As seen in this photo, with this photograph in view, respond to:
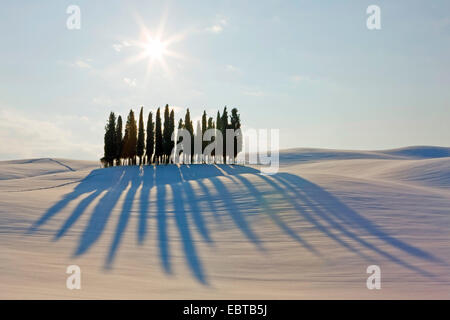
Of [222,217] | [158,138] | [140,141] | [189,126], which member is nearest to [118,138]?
[140,141]

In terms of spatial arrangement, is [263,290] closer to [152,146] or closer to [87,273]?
[87,273]

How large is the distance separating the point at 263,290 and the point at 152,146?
164ft

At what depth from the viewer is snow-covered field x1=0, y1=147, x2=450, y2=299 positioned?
8500 mm

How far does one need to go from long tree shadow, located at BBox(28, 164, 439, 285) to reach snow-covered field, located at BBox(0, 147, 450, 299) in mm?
61

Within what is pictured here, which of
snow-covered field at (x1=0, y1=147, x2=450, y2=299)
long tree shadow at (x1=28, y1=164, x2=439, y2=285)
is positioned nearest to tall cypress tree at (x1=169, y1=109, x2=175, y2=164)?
long tree shadow at (x1=28, y1=164, x2=439, y2=285)

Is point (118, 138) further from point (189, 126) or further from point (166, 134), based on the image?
point (189, 126)

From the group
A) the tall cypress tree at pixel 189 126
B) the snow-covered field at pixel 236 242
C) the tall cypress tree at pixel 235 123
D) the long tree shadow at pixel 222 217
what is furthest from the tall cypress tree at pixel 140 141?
the snow-covered field at pixel 236 242

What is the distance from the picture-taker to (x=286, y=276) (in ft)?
32.2

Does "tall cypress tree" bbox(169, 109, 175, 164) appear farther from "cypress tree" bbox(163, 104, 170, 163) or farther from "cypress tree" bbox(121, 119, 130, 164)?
"cypress tree" bbox(121, 119, 130, 164)

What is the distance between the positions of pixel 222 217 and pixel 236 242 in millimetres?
4406

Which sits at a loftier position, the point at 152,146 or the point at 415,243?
the point at 152,146
